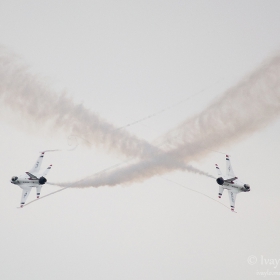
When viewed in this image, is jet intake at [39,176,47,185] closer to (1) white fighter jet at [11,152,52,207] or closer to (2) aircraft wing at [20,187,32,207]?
(1) white fighter jet at [11,152,52,207]

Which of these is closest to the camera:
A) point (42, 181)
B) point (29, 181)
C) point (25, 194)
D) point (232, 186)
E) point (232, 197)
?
point (42, 181)

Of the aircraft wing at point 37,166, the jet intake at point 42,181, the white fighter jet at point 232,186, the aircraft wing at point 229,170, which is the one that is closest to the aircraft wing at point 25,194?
the aircraft wing at point 37,166

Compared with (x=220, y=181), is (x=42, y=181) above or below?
below

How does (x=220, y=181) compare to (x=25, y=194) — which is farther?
(x=25, y=194)

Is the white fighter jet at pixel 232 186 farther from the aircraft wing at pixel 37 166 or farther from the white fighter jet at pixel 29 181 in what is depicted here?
the aircraft wing at pixel 37 166

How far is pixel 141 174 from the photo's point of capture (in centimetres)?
6138

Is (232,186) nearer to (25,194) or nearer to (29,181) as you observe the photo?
(29,181)

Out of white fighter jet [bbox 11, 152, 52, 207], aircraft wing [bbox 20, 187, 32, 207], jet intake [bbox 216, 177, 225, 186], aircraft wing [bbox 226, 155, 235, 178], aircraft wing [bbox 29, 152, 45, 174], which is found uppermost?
aircraft wing [bbox 226, 155, 235, 178]

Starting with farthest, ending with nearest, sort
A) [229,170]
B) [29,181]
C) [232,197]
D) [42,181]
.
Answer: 1. [229,170]
2. [232,197]
3. [29,181]
4. [42,181]

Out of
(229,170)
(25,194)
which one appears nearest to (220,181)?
(229,170)

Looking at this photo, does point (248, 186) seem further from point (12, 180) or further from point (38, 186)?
point (12, 180)

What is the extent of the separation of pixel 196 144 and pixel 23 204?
3201 cm

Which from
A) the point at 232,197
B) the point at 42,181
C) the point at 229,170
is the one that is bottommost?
the point at 42,181

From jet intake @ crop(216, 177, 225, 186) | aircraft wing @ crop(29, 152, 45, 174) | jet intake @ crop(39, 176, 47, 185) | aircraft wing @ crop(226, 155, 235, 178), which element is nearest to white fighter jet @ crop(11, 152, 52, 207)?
jet intake @ crop(39, 176, 47, 185)
